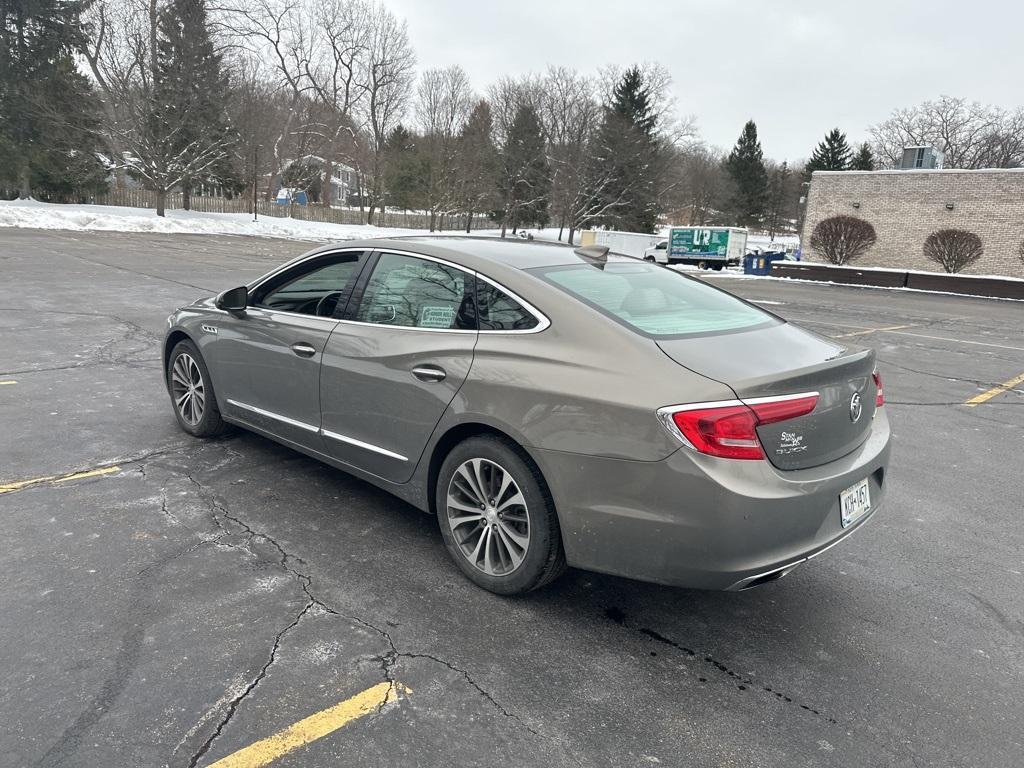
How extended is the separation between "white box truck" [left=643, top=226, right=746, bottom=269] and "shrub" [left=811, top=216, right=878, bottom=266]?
18.1ft

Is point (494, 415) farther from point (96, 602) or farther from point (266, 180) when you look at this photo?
point (266, 180)

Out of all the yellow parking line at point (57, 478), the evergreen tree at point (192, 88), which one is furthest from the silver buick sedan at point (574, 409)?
the evergreen tree at point (192, 88)

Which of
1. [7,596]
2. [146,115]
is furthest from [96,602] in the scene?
[146,115]

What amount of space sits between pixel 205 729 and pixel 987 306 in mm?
25572

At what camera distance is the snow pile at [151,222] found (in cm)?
2928

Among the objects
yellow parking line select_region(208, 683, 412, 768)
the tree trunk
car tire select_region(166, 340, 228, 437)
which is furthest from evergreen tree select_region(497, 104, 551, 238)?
yellow parking line select_region(208, 683, 412, 768)

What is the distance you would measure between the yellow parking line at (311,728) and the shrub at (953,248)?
116ft

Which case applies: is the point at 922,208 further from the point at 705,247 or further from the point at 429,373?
the point at 429,373

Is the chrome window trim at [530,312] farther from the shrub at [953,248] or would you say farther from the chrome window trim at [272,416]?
the shrub at [953,248]

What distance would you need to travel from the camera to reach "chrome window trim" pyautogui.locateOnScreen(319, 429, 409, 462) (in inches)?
138

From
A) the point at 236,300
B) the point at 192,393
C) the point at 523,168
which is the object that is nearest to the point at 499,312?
the point at 236,300

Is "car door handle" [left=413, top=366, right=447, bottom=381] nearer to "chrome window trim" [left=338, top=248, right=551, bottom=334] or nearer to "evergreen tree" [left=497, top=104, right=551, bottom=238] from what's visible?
"chrome window trim" [left=338, top=248, right=551, bottom=334]

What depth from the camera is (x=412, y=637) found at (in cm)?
281

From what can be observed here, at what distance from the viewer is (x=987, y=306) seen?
22000 millimetres
